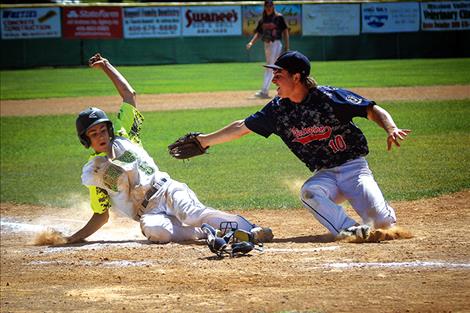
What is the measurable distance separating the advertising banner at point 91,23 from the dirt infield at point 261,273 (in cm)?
2310

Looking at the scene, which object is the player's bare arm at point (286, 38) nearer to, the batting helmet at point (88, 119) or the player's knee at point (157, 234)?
the player's knee at point (157, 234)

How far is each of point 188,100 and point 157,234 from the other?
12700mm

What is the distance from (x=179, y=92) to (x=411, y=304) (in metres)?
17.0

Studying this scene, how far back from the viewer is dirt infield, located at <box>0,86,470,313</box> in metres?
4.61

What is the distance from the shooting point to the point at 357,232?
6059 millimetres

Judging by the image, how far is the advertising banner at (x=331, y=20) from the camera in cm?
3055

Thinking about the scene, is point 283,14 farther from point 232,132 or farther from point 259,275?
point 259,275

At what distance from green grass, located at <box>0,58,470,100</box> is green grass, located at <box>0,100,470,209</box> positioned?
4933 mm

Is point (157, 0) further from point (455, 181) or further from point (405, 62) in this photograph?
point (455, 181)

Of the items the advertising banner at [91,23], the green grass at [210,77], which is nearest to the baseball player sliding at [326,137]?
the green grass at [210,77]

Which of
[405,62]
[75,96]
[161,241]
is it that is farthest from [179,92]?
[161,241]

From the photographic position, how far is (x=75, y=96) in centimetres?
2055

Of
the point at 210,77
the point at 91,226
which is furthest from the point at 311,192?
the point at 210,77

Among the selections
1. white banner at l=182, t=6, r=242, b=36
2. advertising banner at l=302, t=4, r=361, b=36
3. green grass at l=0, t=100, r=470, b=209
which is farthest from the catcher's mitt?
advertising banner at l=302, t=4, r=361, b=36
